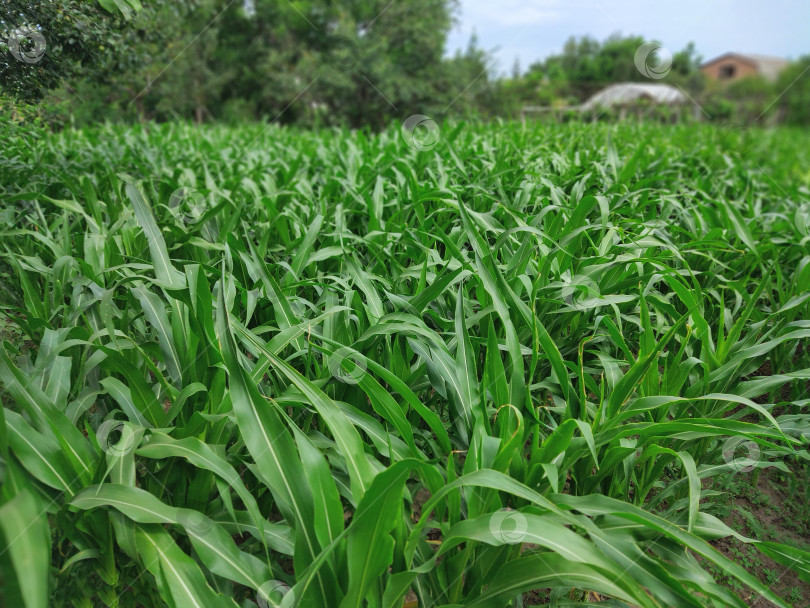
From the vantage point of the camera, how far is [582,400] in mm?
986

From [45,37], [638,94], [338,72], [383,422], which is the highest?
[338,72]

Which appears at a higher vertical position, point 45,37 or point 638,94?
point 638,94

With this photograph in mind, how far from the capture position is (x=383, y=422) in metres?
1.19

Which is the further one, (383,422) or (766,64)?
(766,64)

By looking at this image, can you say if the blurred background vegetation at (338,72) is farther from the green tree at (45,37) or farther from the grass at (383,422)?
the grass at (383,422)

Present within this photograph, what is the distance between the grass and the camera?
2.37 feet

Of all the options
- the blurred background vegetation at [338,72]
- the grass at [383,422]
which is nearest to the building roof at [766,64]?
the blurred background vegetation at [338,72]

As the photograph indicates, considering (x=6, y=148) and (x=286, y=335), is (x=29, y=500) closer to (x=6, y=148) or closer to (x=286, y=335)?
(x=286, y=335)

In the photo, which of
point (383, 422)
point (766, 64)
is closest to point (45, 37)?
point (383, 422)

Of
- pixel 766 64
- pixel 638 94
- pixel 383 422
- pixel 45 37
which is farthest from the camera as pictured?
pixel 638 94

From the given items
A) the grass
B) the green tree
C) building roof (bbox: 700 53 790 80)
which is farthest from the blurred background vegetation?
the grass

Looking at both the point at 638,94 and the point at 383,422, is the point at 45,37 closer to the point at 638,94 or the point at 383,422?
the point at 383,422

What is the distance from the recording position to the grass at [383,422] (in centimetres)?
72

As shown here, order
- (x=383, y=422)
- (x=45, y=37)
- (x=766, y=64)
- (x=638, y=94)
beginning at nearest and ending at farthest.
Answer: (x=383, y=422) → (x=45, y=37) → (x=766, y=64) → (x=638, y=94)
